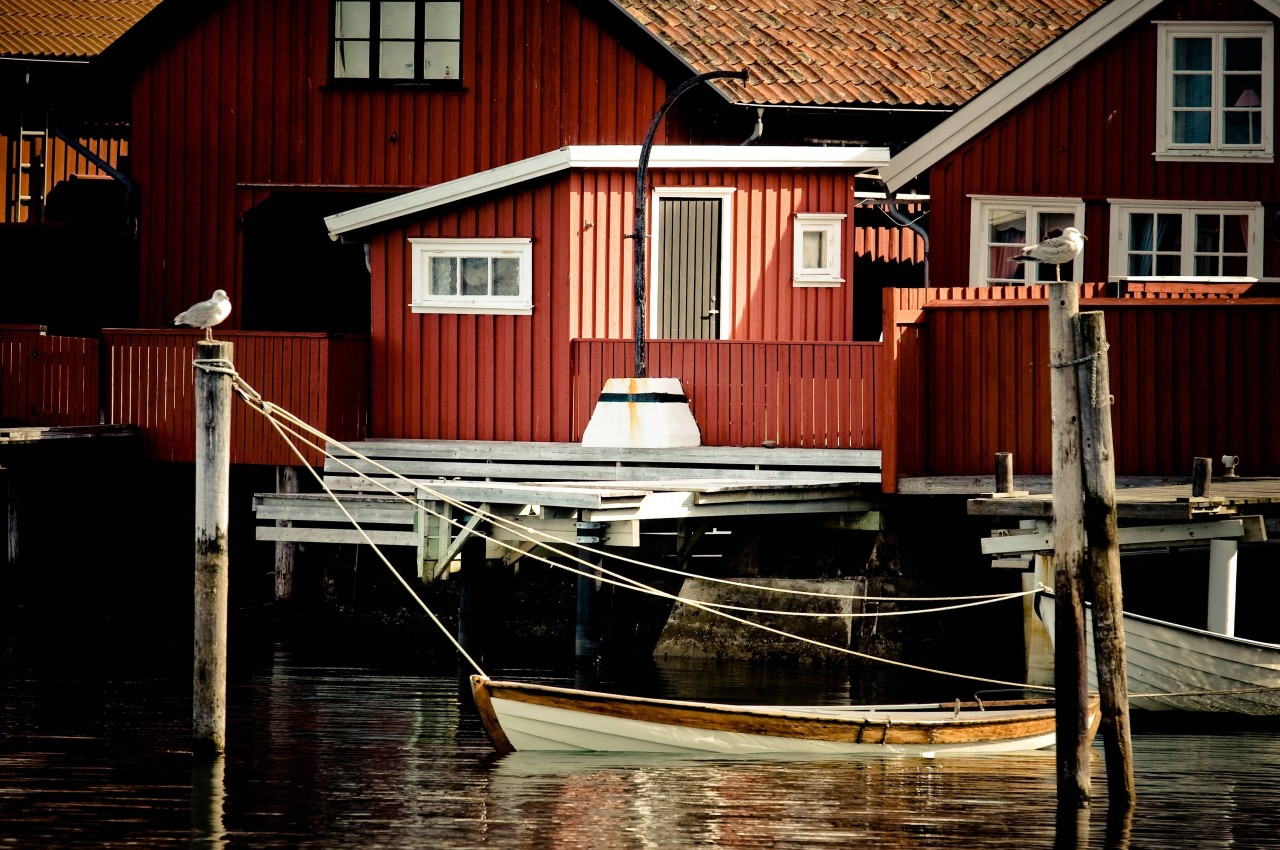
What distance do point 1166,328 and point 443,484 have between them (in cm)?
667

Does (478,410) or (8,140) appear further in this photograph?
(8,140)

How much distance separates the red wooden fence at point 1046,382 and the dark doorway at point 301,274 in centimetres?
965

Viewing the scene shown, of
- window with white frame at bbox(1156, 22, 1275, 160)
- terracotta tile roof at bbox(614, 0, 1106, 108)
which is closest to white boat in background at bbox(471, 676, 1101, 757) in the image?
window with white frame at bbox(1156, 22, 1275, 160)

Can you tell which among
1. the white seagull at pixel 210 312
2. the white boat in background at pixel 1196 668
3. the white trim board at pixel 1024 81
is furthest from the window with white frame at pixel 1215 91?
the white seagull at pixel 210 312

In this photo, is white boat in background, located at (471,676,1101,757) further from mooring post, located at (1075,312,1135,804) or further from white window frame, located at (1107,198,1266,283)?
white window frame, located at (1107,198,1266,283)

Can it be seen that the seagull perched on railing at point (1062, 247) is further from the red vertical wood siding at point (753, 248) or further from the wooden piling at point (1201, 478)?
the red vertical wood siding at point (753, 248)

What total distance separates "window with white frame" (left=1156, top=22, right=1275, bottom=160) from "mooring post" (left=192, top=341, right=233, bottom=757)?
42.5ft

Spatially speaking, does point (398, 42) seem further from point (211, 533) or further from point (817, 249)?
point (211, 533)

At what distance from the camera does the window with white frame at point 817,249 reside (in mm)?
20125

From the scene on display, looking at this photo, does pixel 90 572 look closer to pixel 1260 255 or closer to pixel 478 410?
pixel 478 410

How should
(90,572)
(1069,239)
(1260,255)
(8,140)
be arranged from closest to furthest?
(1069,239)
(1260,255)
(90,572)
(8,140)

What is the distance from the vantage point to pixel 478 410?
66.2ft

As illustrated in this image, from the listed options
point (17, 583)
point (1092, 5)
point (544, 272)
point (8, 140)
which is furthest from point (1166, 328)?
point (8, 140)

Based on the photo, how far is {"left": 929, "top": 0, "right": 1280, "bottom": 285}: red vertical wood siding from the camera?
2156cm
